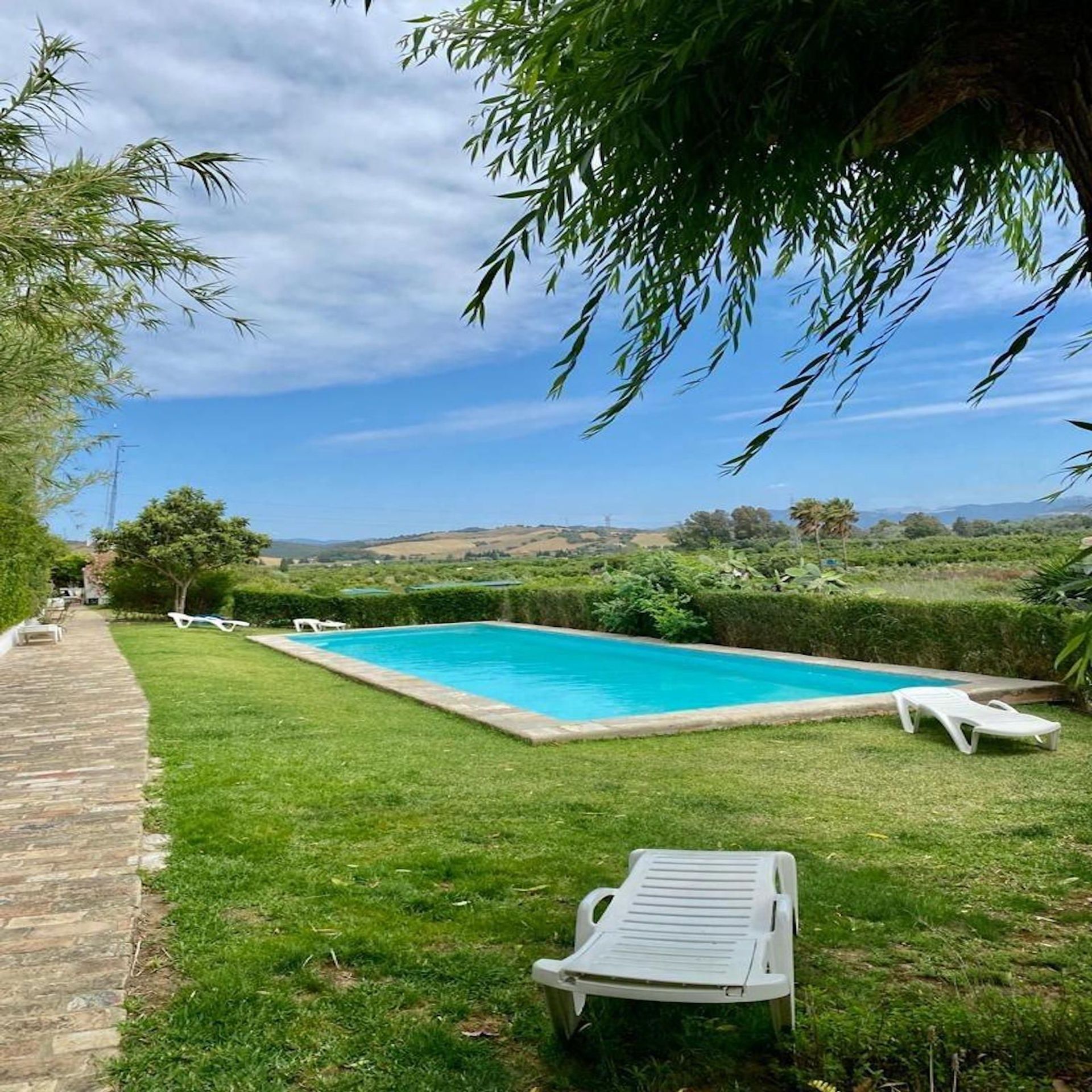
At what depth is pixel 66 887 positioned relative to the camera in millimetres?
3896

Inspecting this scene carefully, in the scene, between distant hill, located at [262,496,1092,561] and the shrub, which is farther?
distant hill, located at [262,496,1092,561]

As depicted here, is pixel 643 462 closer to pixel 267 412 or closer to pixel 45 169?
pixel 267 412

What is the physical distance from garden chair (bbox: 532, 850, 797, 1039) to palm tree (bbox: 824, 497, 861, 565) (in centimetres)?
3707

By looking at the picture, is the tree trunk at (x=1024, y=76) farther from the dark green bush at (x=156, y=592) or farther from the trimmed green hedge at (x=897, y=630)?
the dark green bush at (x=156, y=592)

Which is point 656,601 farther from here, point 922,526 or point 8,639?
point 922,526

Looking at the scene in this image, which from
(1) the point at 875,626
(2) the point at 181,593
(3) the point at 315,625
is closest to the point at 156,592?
(2) the point at 181,593

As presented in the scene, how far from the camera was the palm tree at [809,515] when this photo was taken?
38.9 meters

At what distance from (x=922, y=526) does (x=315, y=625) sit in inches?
1096

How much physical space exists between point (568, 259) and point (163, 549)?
25.9 meters

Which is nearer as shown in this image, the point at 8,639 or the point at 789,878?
the point at 789,878

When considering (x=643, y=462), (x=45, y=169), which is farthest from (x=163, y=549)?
(x=643, y=462)

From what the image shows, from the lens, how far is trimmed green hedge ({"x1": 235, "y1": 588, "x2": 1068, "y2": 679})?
33.5ft

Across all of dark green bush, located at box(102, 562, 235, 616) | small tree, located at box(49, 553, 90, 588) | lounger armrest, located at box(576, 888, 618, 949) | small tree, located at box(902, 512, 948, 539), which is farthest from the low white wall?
small tree, located at box(902, 512, 948, 539)

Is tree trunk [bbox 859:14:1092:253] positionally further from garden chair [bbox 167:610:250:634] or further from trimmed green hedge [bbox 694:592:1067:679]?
garden chair [bbox 167:610:250:634]
